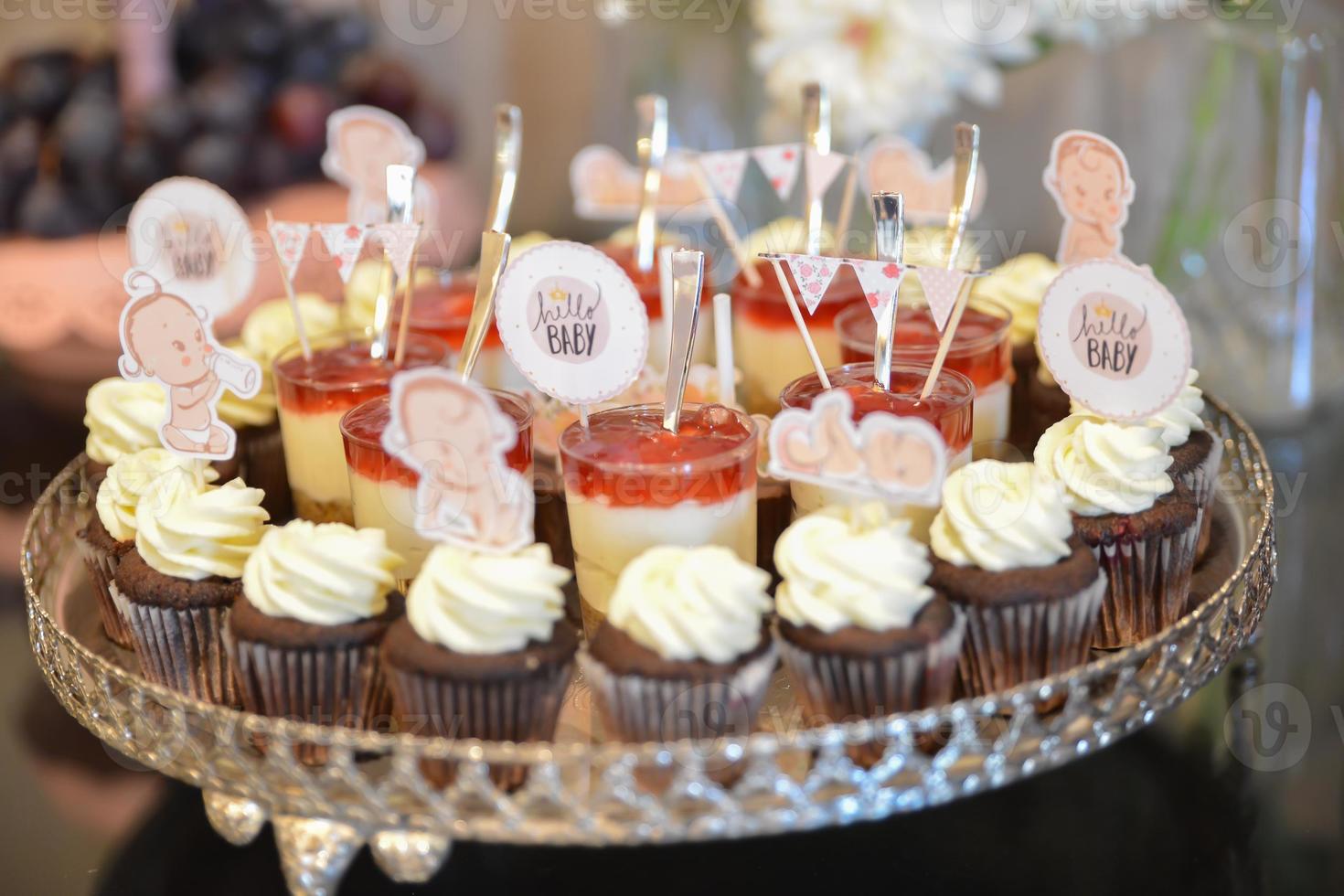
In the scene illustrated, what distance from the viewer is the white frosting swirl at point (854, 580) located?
152 cm

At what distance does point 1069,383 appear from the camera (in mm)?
1817

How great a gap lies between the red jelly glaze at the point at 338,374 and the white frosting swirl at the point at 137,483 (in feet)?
0.61

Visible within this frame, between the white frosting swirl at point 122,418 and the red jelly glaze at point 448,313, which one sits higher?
the red jelly glaze at point 448,313

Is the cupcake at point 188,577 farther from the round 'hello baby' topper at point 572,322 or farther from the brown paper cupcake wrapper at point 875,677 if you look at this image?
the brown paper cupcake wrapper at point 875,677

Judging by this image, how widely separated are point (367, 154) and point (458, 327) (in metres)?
0.42

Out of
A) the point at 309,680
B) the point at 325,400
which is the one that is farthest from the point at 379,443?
the point at 309,680

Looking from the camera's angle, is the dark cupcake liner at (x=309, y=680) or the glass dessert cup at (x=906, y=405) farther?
the glass dessert cup at (x=906, y=405)

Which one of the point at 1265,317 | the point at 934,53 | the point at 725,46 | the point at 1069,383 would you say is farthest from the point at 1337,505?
the point at 725,46

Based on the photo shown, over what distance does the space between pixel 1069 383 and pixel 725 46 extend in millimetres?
2140

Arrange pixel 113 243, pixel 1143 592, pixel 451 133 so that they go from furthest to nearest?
pixel 451 133
pixel 113 243
pixel 1143 592

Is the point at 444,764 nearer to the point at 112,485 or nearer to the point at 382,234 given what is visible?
the point at 112,485

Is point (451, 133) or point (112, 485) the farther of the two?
point (451, 133)

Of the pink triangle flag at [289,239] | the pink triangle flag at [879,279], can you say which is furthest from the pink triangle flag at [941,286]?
the pink triangle flag at [289,239]

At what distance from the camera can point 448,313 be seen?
7.91 feet
